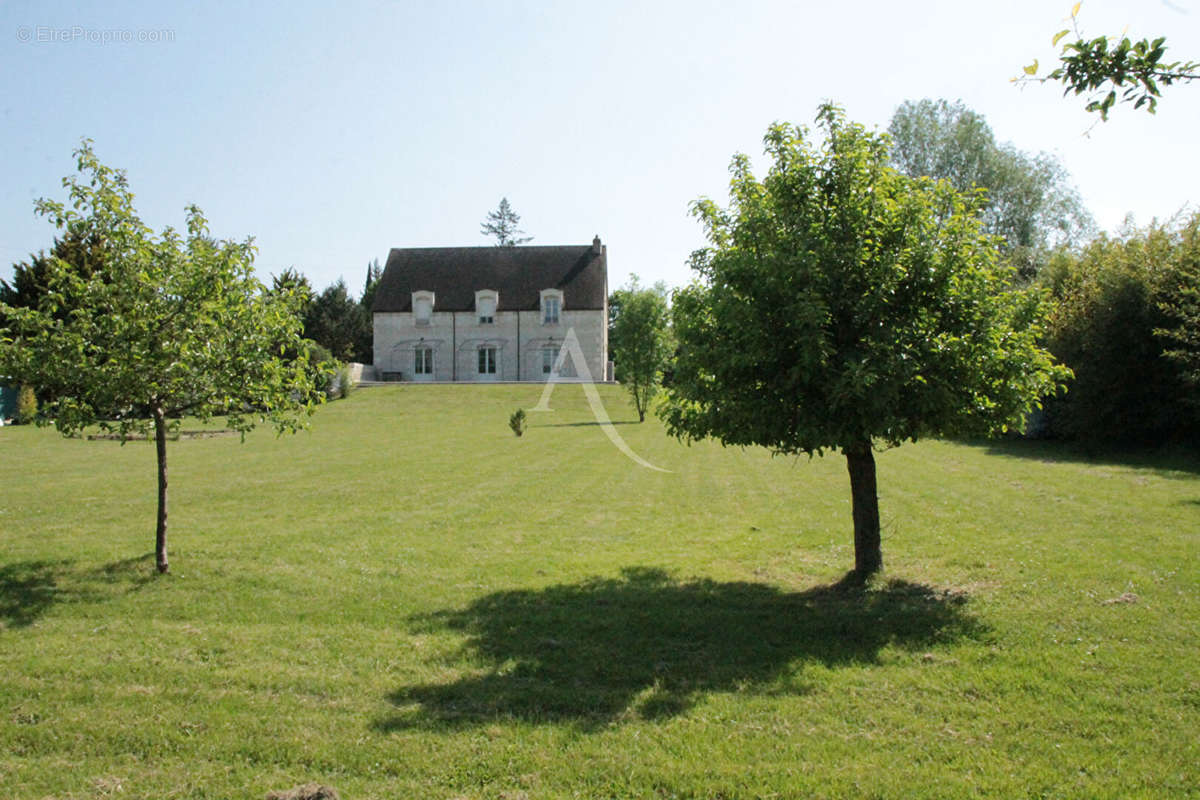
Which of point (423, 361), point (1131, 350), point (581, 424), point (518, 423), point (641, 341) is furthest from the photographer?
point (423, 361)

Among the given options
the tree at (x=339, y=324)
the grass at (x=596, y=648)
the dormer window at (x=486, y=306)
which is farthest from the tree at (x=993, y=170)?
the tree at (x=339, y=324)

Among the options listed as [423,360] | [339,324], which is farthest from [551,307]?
[339,324]

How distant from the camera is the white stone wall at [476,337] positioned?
57594mm

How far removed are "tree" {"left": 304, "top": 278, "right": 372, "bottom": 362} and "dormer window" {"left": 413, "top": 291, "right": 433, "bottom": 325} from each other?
10.3 meters

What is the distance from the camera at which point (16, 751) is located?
16.3ft

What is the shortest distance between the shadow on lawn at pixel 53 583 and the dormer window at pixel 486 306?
48.1 metres

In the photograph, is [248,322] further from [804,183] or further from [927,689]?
[927,689]

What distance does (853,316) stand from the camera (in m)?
8.21

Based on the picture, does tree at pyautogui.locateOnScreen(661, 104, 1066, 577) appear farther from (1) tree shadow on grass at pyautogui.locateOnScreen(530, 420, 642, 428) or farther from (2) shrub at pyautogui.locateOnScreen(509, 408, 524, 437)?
(1) tree shadow on grass at pyautogui.locateOnScreen(530, 420, 642, 428)

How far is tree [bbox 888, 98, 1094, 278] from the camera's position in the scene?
46000 mm

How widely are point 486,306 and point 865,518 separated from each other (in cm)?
5047

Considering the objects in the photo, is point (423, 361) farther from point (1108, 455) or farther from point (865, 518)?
point (865, 518)

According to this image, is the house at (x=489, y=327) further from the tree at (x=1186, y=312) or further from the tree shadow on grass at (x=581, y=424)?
the tree at (x=1186, y=312)

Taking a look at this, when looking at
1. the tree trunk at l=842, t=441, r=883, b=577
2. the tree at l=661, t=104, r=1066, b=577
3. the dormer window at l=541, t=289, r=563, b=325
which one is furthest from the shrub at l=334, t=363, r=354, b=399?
the tree trunk at l=842, t=441, r=883, b=577
